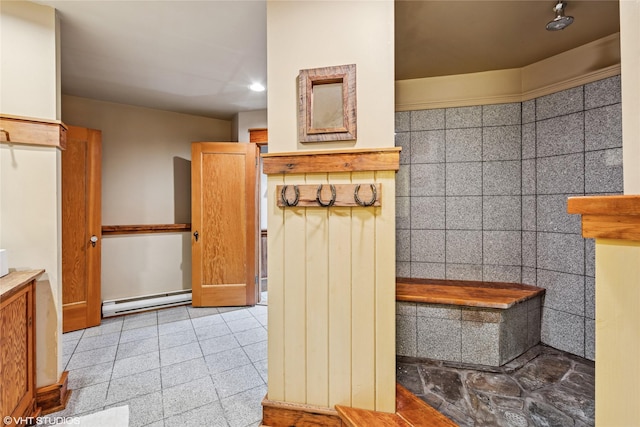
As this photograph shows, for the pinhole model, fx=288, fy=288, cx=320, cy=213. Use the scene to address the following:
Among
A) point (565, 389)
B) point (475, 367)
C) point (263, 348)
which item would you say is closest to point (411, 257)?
point (475, 367)

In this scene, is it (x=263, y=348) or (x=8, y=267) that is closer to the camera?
(x=8, y=267)

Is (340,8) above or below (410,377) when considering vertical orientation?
above

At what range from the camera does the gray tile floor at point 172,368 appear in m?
1.72

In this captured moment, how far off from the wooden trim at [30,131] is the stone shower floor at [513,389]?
264 cm

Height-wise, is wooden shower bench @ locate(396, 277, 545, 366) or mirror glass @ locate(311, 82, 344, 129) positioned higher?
mirror glass @ locate(311, 82, 344, 129)

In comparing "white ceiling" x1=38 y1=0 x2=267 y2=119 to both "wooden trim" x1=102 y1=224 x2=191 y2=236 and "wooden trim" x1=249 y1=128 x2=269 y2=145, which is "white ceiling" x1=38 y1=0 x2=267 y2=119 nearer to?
"wooden trim" x1=249 y1=128 x2=269 y2=145

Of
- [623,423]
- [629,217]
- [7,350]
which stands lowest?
[7,350]

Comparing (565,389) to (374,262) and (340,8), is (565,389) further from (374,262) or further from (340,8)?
(340,8)

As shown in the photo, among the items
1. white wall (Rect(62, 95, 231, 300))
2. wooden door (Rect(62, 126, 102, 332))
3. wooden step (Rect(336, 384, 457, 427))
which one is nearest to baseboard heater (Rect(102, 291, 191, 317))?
white wall (Rect(62, 95, 231, 300))

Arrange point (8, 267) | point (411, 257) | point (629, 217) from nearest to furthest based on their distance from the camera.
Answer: point (629, 217) < point (8, 267) < point (411, 257)

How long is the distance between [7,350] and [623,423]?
2.33 metres

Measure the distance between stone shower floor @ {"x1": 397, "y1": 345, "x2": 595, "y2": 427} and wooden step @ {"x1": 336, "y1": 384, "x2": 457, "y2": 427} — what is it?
108 mm

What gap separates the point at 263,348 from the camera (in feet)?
8.21

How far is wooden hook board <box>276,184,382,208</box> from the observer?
4.70 ft
